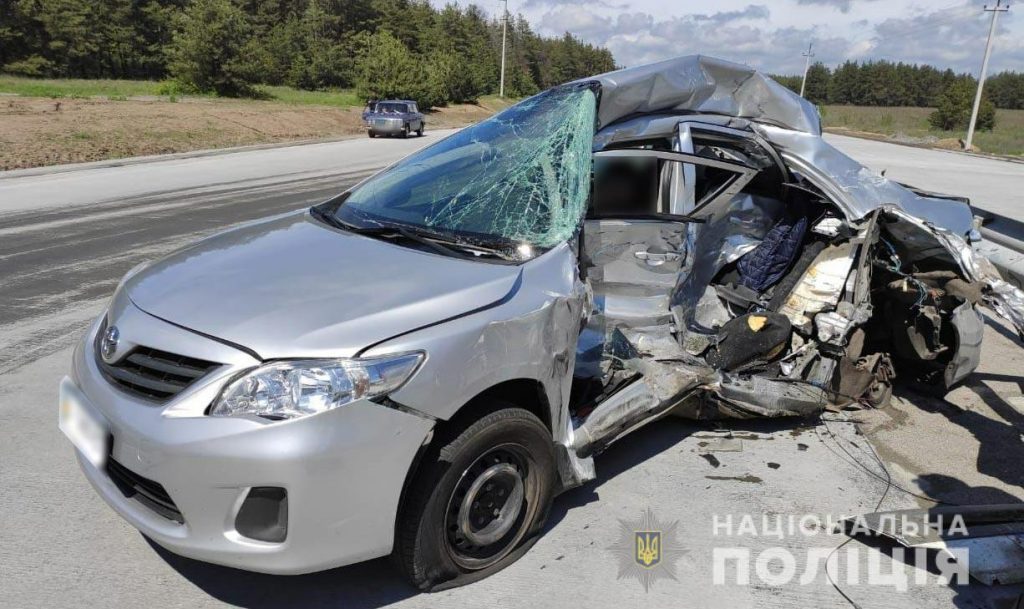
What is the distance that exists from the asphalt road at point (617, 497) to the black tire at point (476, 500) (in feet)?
0.35

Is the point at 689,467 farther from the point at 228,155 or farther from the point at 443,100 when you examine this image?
the point at 443,100

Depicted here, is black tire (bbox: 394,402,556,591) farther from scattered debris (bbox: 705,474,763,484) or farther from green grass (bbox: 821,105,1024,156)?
green grass (bbox: 821,105,1024,156)

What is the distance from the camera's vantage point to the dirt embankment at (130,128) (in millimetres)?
16859

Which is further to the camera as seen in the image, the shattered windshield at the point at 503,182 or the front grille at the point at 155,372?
the shattered windshield at the point at 503,182

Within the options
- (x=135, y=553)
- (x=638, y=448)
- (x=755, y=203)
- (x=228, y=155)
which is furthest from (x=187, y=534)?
(x=228, y=155)

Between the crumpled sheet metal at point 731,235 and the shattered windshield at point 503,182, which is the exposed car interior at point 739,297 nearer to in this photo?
the crumpled sheet metal at point 731,235

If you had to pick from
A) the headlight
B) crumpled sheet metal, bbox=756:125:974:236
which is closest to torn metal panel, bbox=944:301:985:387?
crumpled sheet metal, bbox=756:125:974:236

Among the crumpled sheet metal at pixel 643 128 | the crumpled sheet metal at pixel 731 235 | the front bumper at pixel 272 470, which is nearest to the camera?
the front bumper at pixel 272 470

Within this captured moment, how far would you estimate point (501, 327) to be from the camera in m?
2.49

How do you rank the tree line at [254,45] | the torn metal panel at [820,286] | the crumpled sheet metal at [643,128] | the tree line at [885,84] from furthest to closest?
the tree line at [885,84]
the tree line at [254,45]
the crumpled sheet metal at [643,128]
the torn metal panel at [820,286]

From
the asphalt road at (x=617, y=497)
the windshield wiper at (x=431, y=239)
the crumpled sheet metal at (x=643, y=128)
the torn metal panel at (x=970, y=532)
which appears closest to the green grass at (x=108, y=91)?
the asphalt road at (x=617, y=497)

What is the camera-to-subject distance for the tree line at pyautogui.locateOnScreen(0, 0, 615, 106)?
39.5 meters

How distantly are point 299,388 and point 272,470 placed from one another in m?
0.26

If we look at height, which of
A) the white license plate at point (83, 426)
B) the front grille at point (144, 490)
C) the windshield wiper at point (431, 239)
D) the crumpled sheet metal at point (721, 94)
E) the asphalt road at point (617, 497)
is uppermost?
the crumpled sheet metal at point (721, 94)
